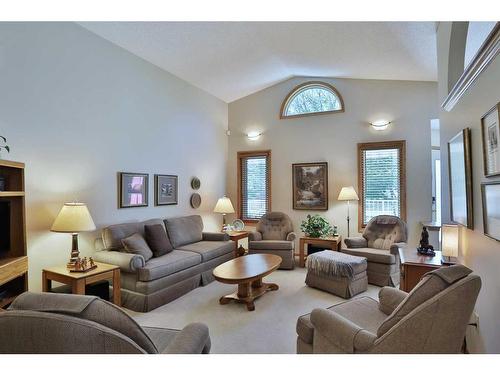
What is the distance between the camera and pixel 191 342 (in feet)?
4.85

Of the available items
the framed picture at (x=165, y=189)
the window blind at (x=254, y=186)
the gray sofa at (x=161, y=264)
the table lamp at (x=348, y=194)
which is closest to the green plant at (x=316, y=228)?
the table lamp at (x=348, y=194)

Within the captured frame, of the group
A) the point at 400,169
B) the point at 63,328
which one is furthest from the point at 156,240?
the point at 400,169

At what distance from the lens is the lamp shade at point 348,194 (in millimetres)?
4949

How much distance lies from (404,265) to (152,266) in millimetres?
2647

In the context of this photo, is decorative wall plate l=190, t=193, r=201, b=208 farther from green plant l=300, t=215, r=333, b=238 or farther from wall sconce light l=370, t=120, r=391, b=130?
wall sconce light l=370, t=120, r=391, b=130

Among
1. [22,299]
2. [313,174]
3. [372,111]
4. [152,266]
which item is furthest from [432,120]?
[22,299]

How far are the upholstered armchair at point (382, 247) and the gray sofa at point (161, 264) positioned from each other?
213 cm

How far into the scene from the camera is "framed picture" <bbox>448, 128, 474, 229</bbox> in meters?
2.15

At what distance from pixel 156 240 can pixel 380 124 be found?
4.21m

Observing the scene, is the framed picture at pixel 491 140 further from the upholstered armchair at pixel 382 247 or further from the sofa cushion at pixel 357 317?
the upholstered armchair at pixel 382 247

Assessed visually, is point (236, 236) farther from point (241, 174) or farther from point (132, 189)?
point (132, 189)

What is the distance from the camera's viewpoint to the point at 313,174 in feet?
18.5

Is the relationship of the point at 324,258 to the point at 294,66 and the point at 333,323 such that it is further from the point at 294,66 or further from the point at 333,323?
the point at 294,66
